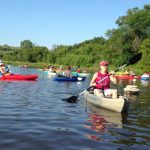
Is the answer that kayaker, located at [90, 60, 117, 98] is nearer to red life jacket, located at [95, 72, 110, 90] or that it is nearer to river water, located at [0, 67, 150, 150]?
red life jacket, located at [95, 72, 110, 90]

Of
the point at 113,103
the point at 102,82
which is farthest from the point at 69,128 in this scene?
the point at 102,82

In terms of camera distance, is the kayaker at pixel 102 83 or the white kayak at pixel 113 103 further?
the kayaker at pixel 102 83

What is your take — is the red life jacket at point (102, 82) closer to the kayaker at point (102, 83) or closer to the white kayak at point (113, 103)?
the kayaker at point (102, 83)

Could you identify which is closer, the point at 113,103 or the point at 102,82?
the point at 113,103

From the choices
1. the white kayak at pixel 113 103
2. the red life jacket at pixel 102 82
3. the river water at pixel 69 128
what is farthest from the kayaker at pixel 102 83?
the river water at pixel 69 128

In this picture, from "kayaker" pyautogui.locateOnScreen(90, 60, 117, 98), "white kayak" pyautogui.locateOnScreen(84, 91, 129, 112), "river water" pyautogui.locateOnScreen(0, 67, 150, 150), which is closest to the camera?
"river water" pyautogui.locateOnScreen(0, 67, 150, 150)

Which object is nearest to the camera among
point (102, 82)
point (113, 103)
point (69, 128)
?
point (69, 128)

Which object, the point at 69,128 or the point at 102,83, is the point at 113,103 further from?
the point at 69,128

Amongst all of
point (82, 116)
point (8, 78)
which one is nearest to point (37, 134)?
point (82, 116)

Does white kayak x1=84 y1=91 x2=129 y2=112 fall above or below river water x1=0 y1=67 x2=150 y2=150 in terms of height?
above

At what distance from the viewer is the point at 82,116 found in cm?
1211

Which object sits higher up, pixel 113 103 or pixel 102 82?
pixel 102 82

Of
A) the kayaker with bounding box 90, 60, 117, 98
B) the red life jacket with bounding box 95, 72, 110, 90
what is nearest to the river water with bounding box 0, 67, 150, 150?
the kayaker with bounding box 90, 60, 117, 98

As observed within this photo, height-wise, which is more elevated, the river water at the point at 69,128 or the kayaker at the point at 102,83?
the kayaker at the point at 102,83
